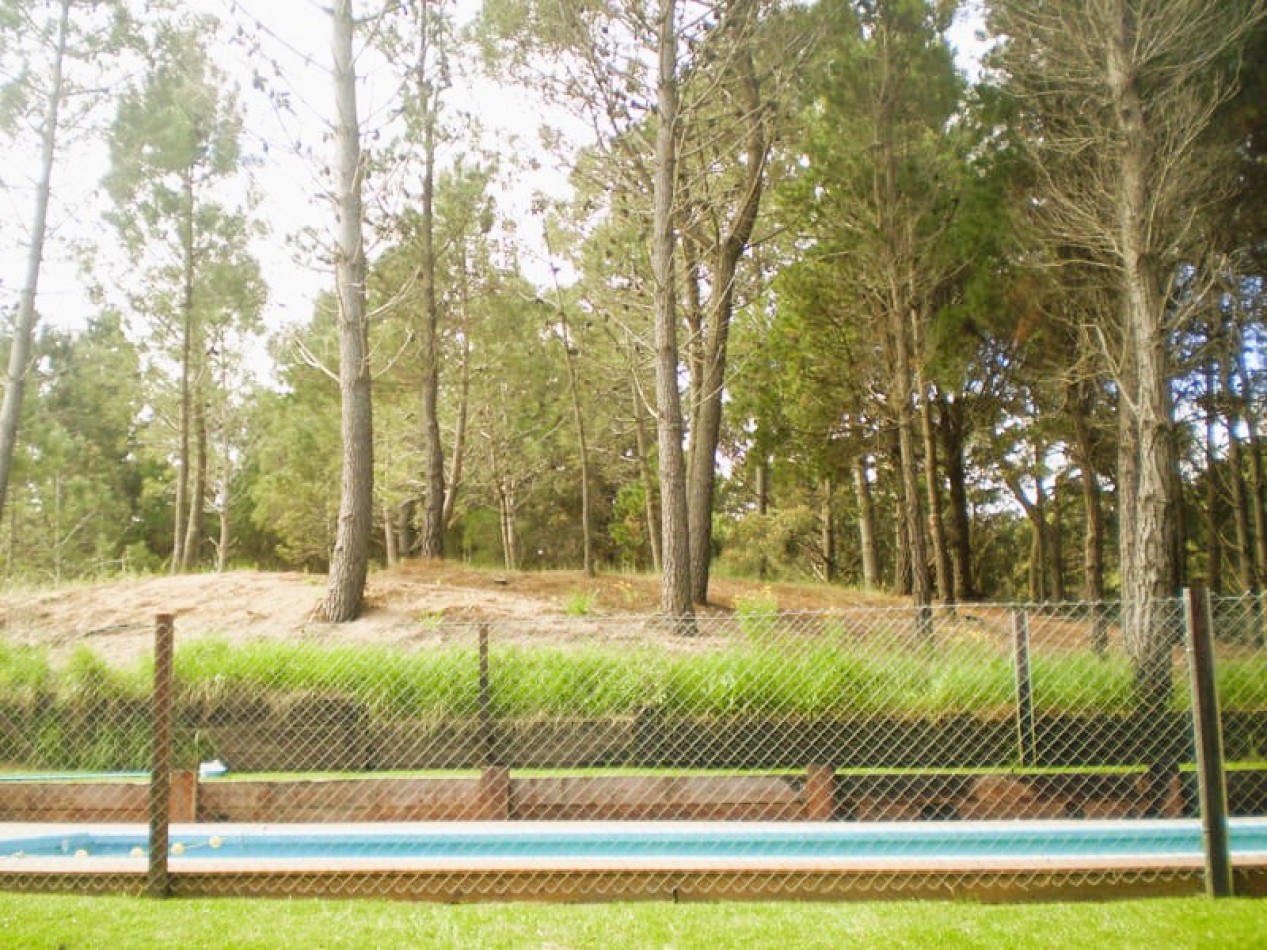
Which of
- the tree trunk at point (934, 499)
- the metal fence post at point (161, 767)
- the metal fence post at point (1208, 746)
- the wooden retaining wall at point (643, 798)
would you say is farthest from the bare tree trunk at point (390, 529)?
the metal fence post at point (1208, 746)

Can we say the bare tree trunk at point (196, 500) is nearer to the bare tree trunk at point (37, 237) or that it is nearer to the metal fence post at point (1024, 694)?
the bare tree trunk at point (37, 237)

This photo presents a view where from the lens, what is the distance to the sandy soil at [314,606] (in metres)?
9.73

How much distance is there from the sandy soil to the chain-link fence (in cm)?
38

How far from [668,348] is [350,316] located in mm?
3557

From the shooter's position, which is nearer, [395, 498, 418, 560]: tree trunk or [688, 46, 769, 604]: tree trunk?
[688, 46, 769, 604]: tree trunk

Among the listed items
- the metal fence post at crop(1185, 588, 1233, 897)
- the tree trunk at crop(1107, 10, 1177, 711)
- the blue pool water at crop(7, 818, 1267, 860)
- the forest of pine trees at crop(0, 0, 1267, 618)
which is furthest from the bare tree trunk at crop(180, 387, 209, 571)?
the metal fence post at crop(1185, 588, 1233, 897)

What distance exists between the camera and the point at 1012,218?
13.0 metres

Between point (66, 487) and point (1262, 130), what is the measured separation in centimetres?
2719

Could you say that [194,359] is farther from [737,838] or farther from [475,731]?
[737,838]

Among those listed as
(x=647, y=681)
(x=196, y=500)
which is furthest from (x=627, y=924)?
(x=196, y=500)

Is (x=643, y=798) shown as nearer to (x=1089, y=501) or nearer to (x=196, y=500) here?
(x=1089, y=501)

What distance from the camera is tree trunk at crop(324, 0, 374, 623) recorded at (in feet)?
35.2

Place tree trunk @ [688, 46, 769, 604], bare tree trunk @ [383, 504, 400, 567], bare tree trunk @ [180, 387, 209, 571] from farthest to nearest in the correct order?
bare tree trunk @ [383, 504, 400, 567]
bare tree trunk @ [180, 387, 209, 571]
tree trunk @ [688, 46, 769, 604]

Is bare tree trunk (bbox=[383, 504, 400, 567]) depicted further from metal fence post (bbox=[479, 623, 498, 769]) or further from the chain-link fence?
metal fence post (bbox=[479, 623, 498, 769])
